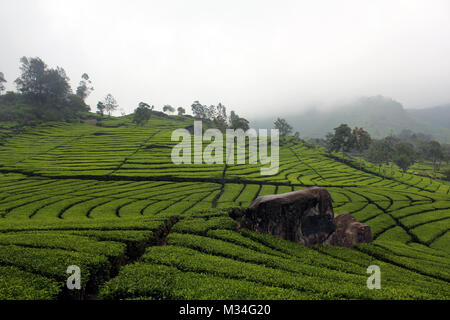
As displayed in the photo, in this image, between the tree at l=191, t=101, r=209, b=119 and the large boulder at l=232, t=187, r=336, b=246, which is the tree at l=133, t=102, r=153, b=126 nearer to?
the tree at l=191, t=101, r=209, b=119

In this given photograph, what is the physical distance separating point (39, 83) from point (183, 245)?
353ft

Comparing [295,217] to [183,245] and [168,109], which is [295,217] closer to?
[183,245]

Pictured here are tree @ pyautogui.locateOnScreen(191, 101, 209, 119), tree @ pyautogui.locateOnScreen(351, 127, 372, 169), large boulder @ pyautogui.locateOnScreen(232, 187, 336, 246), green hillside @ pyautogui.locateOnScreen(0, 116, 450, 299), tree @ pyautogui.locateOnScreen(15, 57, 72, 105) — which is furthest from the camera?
tree @ pyautogui.locateOnScreen(191, 101, 209, 119)

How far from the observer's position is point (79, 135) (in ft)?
214

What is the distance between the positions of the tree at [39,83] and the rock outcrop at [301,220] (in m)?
104

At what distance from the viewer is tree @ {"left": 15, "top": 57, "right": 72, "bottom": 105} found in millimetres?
82875

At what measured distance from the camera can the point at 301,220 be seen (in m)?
14.4

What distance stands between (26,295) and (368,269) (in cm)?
1468

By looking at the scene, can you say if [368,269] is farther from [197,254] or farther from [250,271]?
[197,254]

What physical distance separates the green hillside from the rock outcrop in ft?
2.98

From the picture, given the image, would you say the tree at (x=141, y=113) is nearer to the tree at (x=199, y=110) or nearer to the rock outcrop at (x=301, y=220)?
the tree at (x=199, y=110)

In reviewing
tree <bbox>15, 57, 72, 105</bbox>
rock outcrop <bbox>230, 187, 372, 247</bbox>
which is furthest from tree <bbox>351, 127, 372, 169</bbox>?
tree <bbox>15, 57, 72, 105</bbox>

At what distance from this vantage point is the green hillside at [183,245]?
7.85m
